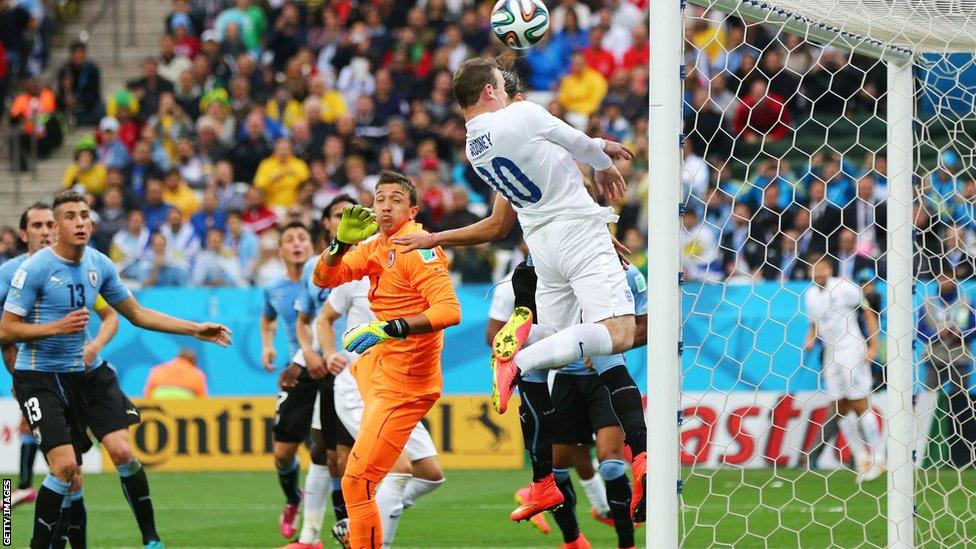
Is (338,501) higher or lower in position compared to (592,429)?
lower

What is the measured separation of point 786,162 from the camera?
1716 centimetres

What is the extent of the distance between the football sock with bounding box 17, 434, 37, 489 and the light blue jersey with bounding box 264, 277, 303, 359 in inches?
128

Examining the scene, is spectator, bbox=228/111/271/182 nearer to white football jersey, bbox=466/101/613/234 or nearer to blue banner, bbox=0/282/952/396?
blue banner, bbox=0/282/952/396

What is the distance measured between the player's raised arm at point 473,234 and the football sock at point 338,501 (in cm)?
291

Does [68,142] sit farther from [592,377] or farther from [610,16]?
[592,377]

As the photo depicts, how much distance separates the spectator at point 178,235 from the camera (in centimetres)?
1819

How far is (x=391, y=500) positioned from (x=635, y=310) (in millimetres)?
1889

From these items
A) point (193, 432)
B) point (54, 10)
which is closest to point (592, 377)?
point (193, 432)

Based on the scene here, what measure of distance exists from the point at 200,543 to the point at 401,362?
10.5ft

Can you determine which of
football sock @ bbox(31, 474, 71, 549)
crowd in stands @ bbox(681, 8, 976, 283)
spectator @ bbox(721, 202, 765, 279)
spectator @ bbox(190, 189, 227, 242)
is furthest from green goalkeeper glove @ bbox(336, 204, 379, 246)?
spectator @ bbox(190, 189, 227, 242)

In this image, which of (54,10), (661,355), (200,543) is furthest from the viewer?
(54,10)

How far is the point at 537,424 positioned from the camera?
8281 mm

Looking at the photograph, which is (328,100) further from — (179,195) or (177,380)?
(177,380)

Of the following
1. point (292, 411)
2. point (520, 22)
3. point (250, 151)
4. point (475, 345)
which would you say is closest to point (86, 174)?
point (250, 151)
